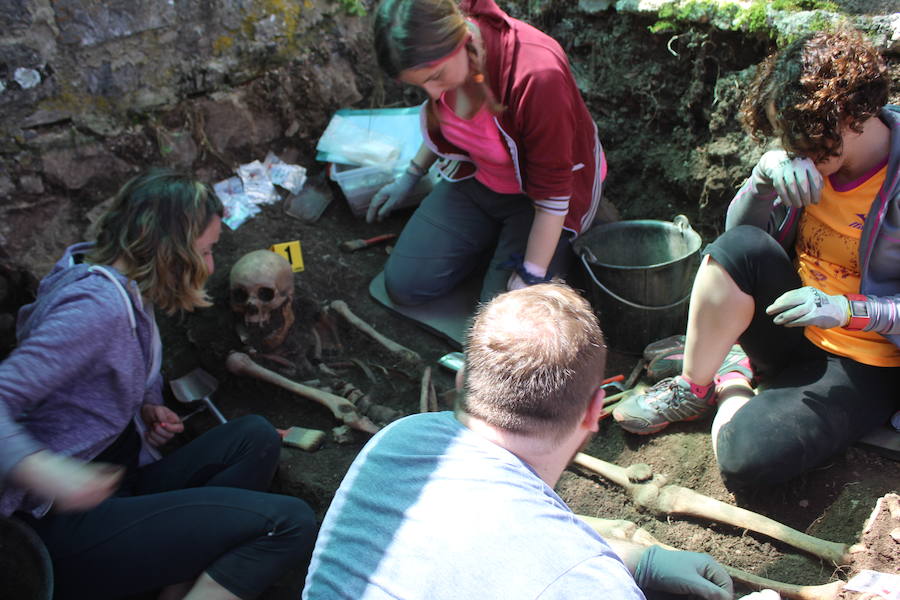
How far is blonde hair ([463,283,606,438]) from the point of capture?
1.36 m

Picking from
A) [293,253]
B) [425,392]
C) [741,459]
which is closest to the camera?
[741,459]

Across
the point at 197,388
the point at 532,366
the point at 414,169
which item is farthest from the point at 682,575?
the point at 414,169

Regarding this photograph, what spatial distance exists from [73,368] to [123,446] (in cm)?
50

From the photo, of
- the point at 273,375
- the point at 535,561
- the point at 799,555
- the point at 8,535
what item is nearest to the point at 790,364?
the point at 799,555

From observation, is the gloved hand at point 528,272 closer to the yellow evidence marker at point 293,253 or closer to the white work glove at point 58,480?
the yellow evidence marker at point 293,253

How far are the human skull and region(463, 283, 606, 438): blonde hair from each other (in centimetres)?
193

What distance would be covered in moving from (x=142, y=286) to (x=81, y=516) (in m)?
0.70

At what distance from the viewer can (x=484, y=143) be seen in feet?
10.1

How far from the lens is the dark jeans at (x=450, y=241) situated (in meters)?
3.44

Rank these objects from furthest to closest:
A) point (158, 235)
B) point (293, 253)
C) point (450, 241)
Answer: point (293, 253) < point (450, 241) < point (158, 235)

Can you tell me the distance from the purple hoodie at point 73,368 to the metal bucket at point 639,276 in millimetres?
2025

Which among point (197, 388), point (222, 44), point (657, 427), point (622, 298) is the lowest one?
point (197, 388)

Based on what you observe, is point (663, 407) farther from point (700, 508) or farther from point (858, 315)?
point (858, 315)

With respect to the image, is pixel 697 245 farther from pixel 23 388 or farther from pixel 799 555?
pixel 23 388
